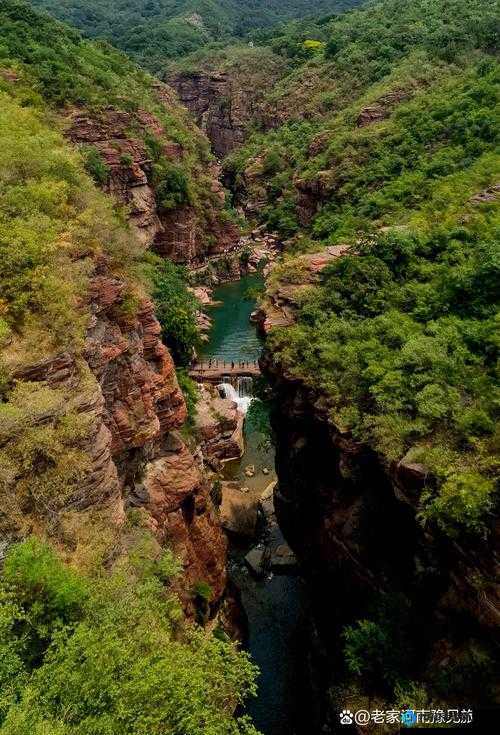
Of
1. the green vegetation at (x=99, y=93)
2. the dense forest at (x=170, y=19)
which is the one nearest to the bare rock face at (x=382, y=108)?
the green vegetation at (x=99, y=93)

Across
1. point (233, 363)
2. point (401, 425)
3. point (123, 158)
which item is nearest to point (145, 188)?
point (123, 158)

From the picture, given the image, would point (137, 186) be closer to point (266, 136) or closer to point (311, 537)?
point (311, 537)

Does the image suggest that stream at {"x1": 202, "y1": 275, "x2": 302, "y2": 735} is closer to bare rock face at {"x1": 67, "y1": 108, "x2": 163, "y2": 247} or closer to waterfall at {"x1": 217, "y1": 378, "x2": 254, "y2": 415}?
waterfall at {"x1": 217, "y1": 378, "x2": 254, "y2": 415}

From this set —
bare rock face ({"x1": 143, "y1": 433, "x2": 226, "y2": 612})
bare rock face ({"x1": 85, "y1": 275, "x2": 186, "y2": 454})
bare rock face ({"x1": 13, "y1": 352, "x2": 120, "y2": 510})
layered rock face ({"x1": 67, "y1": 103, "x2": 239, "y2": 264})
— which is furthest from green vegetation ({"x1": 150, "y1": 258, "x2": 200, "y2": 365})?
bare rock face ({"x1": 13, "y1": 352, "x2": 120, "y2": 510})

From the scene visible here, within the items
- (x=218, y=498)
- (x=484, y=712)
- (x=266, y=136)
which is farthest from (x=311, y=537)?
(x=266, y=136)

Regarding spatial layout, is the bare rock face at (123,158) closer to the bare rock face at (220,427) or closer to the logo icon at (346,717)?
the bare rock face at (220,427)

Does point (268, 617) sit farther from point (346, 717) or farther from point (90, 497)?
point (90, 497)
